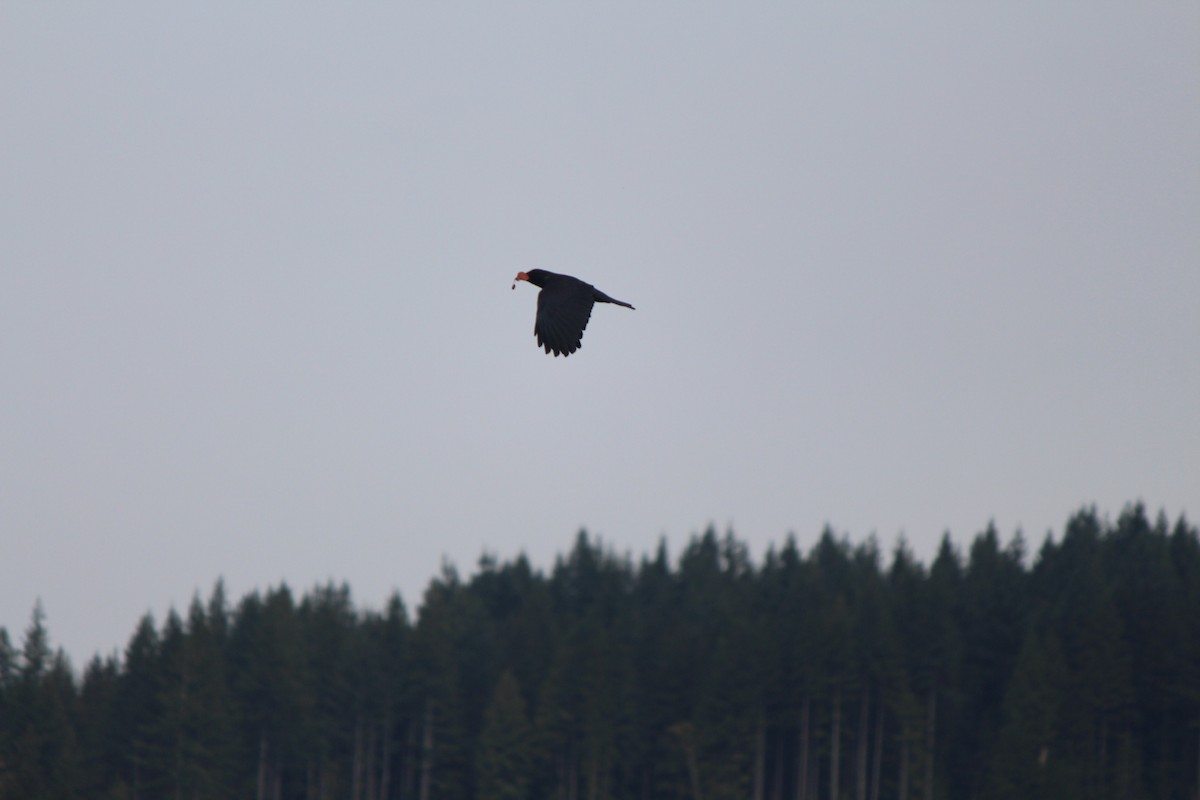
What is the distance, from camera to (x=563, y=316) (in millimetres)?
23328

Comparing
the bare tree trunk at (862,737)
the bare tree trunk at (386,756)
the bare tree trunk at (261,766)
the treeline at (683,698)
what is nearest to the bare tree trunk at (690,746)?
the treeline at (683,698)

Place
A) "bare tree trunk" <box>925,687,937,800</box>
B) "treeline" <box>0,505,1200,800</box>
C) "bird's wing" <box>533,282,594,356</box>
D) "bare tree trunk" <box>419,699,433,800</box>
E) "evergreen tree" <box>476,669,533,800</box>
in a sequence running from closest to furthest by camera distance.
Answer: "bird's wing" <box>533,282,594,356</box> < "treeline" <box>0,505,1200,800</box> < "bare tree trunk" <box>925,687,937,800</box> < "evergreen tree" <box>476,669,533,800</box> < "bare tree trunk" <box>419,699,433,800</box>

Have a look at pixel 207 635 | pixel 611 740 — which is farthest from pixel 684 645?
pixel 207 635

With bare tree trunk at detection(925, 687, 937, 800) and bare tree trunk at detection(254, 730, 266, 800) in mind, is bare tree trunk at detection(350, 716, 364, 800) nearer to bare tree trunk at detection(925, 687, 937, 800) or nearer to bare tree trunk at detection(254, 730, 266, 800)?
bare tree trunk at detection(254, 730, 266, 800)

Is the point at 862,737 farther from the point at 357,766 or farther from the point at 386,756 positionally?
the point at 357,766

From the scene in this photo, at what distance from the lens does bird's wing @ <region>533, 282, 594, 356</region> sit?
75.2ft

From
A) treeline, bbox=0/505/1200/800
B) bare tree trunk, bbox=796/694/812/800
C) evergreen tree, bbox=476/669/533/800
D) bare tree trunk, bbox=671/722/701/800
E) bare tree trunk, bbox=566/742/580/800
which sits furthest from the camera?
bare tree trunk, bbox=566/742/580/800

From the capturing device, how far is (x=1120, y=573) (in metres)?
89.2

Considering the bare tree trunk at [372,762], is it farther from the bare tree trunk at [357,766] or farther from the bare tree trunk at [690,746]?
the bare tree trunk at [690,746]

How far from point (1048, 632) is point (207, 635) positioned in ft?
141

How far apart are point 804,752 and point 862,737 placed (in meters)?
2.89

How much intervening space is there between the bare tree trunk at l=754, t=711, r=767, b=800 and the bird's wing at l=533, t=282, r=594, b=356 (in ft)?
179

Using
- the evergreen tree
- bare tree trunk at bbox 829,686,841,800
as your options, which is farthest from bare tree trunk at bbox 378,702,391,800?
bare tree trunk at bbox 829,686,841,800

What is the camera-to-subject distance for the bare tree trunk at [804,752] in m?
77.2
